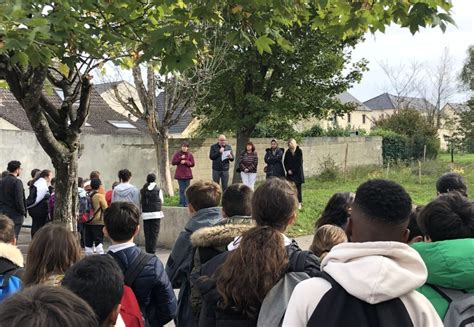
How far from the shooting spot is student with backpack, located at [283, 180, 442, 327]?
179 centimetres

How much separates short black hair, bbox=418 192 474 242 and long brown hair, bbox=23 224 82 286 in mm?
1983

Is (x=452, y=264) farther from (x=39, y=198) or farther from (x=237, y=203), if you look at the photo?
(x=39, y=198)

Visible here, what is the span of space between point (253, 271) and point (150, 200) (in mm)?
7560

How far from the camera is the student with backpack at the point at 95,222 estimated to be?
940 centimetres

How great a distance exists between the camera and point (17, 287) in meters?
3.30

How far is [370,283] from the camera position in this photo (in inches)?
70.0

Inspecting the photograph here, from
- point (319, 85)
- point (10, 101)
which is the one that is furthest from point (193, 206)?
point (10, 101)

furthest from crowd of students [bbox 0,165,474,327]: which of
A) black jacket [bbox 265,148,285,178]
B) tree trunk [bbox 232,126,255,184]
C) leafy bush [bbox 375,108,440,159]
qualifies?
leafy bush [bbox 375,108,440,159]

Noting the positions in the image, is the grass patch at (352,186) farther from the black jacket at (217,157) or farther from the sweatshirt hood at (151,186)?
the sweatshirt hood at (151,186)

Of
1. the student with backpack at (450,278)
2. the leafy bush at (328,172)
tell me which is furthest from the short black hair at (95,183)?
the leafy bush at (328,172)

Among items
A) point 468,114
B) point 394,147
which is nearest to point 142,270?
point 394,147

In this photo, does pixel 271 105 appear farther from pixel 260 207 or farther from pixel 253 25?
pixel 260 207

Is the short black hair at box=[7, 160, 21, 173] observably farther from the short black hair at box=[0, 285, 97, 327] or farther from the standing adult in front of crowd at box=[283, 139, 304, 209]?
the short black hair at box=[0, 285, 97, 327]

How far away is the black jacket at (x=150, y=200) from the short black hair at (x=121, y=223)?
630 cm
